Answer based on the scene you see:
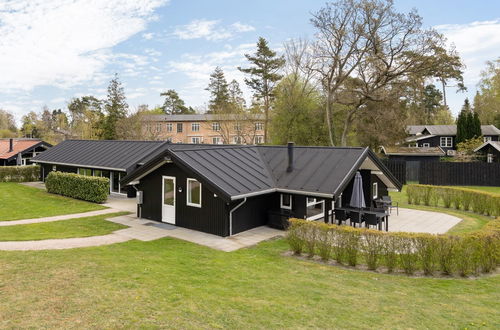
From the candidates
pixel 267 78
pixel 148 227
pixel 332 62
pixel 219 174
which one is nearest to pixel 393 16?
pixel 332 62

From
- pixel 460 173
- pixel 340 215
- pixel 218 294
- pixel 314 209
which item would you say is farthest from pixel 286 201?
pixel 460 173

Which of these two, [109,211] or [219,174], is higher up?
[219,174]

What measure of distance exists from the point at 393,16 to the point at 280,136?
14690 millimetres

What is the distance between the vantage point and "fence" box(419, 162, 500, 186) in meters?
27.2

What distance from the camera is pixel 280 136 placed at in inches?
1403

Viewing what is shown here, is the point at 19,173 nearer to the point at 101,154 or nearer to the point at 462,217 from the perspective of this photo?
the point at 101,154

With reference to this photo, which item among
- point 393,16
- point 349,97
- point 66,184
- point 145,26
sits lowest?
point 66,184

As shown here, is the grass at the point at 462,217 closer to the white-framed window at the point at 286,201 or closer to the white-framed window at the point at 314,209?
the white-framed window at the point at 314,209

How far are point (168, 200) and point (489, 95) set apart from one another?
64.0 meters

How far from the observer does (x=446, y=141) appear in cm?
5025

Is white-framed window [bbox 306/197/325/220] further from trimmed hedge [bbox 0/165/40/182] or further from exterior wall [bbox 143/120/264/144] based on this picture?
exterior wall [bbox 143/120/264/144]

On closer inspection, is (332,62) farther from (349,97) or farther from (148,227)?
(148,227)

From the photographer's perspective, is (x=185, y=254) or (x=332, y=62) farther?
(x=332, y=62)

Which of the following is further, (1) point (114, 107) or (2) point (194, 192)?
(1) point (114, 107)
